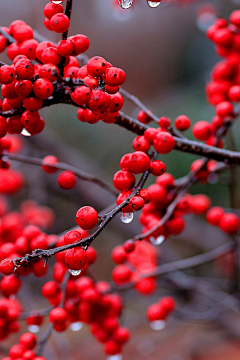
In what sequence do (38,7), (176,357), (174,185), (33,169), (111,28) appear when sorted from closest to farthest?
(174,185) < (176,357) < (33,169) < (38,7) < (111,28)

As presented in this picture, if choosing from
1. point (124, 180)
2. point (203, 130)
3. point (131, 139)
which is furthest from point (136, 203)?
point (131, 139)

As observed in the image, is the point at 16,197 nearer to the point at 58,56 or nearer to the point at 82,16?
the point at 58,56

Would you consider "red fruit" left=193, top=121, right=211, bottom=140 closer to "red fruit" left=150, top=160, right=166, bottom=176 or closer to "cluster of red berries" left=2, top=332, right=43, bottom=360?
"red fruit" left=150, top=160, right=166, bottom=176

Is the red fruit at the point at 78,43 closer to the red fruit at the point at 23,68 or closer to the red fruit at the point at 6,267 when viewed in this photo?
the red fruit at the point at 23,68

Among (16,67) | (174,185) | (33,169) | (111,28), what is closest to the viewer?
(16,67)

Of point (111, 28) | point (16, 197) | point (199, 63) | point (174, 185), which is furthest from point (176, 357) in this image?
point (111, 28)

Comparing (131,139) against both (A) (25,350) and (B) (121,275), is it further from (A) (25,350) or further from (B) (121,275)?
(A) (25,350)

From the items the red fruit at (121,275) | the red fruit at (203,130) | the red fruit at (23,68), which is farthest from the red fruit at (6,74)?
the red fruit at (121,275)
